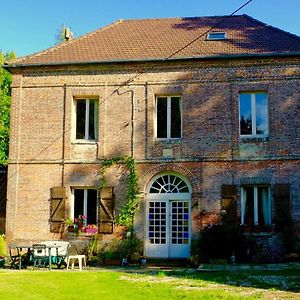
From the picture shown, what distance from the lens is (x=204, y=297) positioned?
31.7ft

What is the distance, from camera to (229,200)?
1694 cm

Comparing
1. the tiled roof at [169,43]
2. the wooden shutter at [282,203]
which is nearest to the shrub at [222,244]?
the wooden shutter at [282,203]

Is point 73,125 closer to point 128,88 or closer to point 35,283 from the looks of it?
point 128,88

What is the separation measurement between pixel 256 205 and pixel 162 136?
406 centimetres

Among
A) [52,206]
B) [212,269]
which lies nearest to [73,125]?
[52,206]

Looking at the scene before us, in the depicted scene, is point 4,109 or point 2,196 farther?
point 4,109

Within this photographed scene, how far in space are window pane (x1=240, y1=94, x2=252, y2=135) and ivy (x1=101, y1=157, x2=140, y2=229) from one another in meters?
4.04

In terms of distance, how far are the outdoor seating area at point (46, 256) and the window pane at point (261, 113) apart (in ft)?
24.4

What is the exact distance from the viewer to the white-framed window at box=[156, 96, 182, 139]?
17953 millimetres

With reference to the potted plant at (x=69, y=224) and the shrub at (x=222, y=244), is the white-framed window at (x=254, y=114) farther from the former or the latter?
the potted plant at (x=69, y=224)

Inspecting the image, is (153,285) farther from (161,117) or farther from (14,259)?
(161,117)

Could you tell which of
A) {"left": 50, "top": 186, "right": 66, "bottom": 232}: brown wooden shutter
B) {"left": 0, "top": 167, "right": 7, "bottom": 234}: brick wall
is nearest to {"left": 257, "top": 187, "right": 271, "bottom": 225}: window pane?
{"left": 50, "top": 186, "right": 66, "bottom": 232}: brown wooden shutter

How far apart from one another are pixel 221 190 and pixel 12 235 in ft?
24.7

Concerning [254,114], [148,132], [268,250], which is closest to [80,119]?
[148,132]
